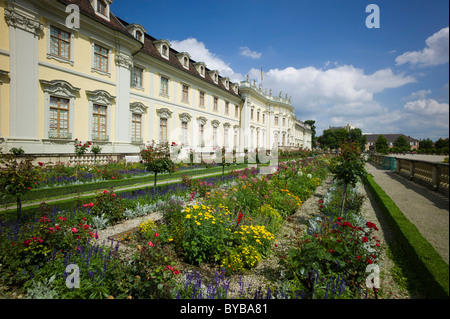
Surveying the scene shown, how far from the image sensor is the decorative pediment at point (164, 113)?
1723cm

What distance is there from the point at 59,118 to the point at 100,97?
265cm

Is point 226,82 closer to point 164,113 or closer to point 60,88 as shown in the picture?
point 164,113

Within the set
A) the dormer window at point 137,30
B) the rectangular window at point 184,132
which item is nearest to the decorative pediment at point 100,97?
the dormer window at point 137,30

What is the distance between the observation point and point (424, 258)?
9.02 ft

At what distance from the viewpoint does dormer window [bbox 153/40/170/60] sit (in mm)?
17328

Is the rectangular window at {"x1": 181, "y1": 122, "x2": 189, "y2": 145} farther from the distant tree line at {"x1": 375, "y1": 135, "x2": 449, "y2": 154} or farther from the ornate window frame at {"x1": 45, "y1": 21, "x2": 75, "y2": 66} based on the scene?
the distant tree line at {"x1": 375, "y1": 135, "x2": 449, "y2": 154}

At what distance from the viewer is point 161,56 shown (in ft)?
56.5

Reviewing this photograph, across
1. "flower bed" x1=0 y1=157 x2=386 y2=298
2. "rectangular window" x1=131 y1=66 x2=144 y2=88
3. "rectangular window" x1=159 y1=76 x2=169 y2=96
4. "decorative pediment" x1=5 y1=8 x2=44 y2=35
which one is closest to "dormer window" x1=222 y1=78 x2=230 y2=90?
"rectangular window" x1=159 y1=76 x2=169 y2=96

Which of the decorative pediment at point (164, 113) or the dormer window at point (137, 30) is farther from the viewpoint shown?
the decorative pediment at point (164, 113)

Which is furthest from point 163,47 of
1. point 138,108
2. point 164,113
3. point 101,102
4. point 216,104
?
point 216,104

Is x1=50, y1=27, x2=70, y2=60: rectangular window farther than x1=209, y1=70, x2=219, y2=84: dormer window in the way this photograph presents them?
No

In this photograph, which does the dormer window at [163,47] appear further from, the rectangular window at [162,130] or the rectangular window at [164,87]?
the rectangular window at [162,130]

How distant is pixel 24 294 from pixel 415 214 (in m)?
7.50

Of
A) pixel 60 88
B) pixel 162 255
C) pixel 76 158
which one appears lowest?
pixel 162 255
